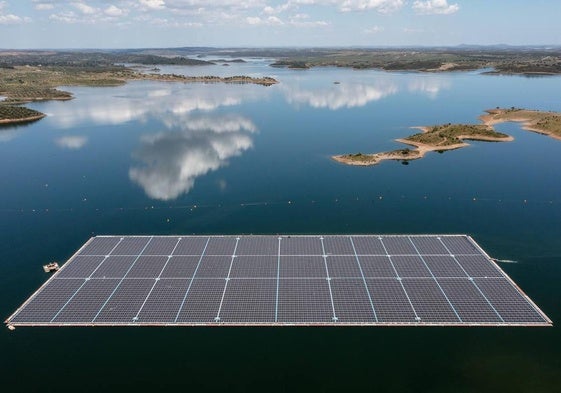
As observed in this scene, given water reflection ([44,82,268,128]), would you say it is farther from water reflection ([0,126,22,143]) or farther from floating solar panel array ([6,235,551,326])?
floating solar panel array ([6,235,551,326])

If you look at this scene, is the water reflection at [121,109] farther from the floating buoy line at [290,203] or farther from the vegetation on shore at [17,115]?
the floating buoy line at [290,203]

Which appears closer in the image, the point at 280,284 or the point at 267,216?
the point at 280,284

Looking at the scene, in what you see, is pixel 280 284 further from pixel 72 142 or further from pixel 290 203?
pixel 72 142

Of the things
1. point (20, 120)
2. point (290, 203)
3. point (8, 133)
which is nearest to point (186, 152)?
point (290, 203)

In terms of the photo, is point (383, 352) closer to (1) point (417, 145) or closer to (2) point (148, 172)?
(2) point (148, 172)

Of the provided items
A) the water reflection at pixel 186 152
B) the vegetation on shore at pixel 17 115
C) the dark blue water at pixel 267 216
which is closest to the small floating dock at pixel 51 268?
the dark blue water at pixel 267 216

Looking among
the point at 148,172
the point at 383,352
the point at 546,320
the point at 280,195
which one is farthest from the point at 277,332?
the point at 148,172

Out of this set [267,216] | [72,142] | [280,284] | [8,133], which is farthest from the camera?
[8,133]
